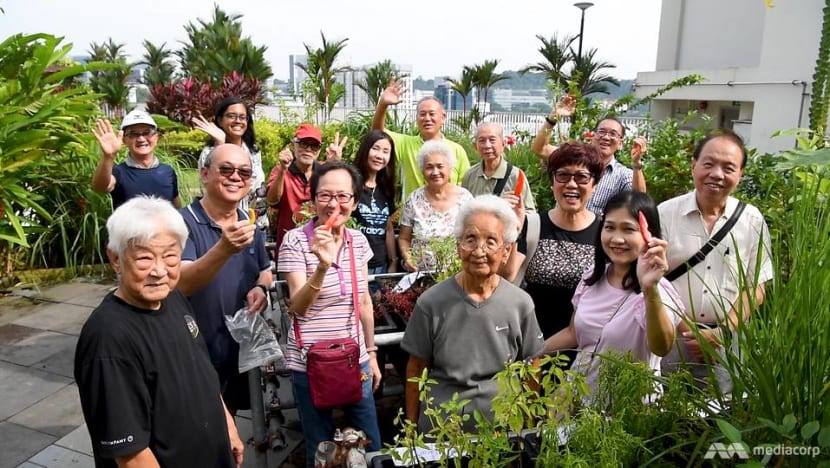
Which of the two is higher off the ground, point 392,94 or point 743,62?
point 743,62

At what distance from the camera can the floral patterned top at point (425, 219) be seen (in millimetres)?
3328

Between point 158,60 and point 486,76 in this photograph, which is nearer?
point 486,76

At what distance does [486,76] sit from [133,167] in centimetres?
1987

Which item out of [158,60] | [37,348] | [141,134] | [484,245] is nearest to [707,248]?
[484,245]

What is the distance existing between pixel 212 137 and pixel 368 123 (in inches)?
219

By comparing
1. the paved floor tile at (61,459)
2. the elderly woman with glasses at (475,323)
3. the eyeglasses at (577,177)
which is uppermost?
the eyeglasses at (577,177)

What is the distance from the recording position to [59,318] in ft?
16.5

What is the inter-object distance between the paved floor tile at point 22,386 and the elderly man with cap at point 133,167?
134 cm

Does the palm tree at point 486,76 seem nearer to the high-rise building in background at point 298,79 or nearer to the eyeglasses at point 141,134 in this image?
the high-rise building in background at point 298,79

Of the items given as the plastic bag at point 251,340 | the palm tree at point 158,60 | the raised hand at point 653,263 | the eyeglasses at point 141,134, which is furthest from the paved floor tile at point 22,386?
the palm tree at point 158,60

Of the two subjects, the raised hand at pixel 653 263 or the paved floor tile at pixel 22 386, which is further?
the paved floor tile at pixel 22 386

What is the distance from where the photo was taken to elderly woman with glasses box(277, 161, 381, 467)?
2.41m

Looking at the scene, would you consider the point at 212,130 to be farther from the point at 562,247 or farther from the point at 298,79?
the point at 298,79

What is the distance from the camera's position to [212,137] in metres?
3.88
